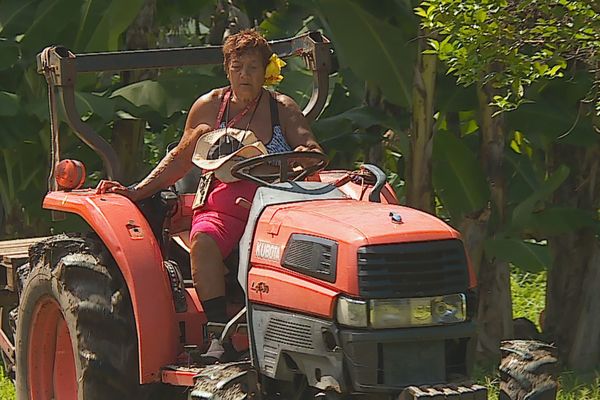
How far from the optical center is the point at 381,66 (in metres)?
8.98

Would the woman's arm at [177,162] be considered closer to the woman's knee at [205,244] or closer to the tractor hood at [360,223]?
the woman's knee at [205,244]

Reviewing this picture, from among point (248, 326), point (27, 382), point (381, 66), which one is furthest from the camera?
point (381, 66)

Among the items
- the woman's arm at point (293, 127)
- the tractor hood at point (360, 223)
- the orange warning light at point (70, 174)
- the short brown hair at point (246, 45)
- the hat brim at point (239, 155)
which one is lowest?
the tractor hood at point (360, 223)

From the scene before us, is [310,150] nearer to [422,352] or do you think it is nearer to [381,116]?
[422,352]

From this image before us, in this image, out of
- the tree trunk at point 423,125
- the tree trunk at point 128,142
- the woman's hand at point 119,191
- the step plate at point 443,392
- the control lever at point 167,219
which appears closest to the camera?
the step plate at point 443,392

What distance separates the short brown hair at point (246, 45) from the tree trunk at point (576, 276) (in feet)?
13.7

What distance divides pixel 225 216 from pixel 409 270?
1.15 metres

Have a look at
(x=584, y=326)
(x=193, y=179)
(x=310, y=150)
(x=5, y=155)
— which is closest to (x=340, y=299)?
(x=310, y=150)

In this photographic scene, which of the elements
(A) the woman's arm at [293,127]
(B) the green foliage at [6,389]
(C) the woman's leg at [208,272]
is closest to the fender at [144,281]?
(C) the woman's leg at [208,272]

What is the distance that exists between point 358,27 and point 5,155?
3.56m

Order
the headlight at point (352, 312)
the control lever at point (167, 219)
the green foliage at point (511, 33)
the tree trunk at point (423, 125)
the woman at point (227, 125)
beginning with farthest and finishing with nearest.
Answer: the tree trunk at point (423, 125), the control lever at point (167, 219), the woman at point (227, 125), the green foliage at point (511, 33), the headlight at point (352, 312)

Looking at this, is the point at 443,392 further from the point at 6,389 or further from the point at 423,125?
the point at 423,125

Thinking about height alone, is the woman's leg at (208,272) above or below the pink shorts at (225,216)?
below

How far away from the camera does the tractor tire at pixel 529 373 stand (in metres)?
5.25
